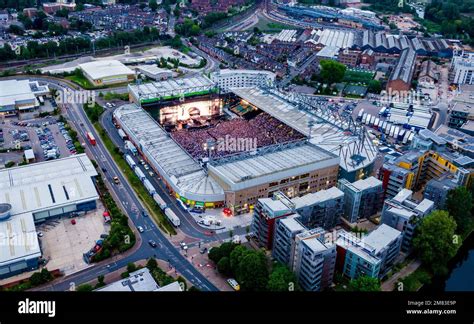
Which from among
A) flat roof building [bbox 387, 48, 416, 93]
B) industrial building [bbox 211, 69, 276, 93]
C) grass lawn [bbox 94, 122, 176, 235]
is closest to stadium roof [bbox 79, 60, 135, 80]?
industrial building [bbox 211, 69, 276, 93]

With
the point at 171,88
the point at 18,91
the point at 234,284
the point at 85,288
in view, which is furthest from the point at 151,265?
the point at 18,91

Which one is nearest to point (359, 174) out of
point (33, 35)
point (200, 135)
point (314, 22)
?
point (200, 135)

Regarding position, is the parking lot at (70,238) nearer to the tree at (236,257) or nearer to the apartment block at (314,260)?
the tree at (236,257)

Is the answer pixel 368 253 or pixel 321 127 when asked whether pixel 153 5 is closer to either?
pixel 321 127

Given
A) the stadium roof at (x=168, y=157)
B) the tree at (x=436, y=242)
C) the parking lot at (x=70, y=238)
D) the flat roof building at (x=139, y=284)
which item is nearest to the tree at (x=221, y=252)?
the flat roof building at (x=139, y=284)

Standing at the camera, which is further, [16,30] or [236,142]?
[16,30]

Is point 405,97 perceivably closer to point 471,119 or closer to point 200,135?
point 471,119
